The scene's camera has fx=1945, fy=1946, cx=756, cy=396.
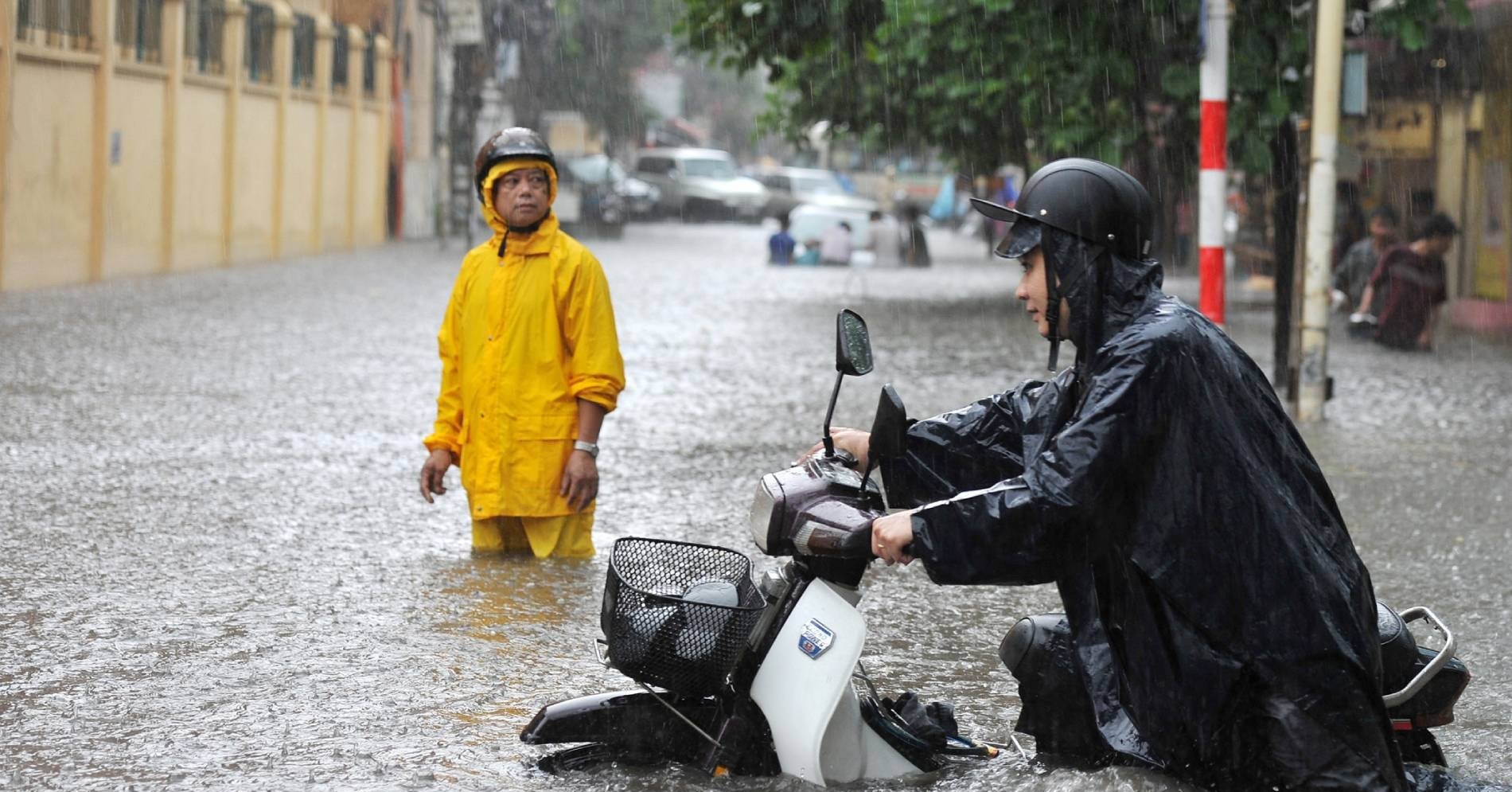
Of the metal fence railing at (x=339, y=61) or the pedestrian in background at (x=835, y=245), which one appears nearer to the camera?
the pedestrian in background at (x=835, y=245)

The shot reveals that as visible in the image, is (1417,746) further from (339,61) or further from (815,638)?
(339,61)

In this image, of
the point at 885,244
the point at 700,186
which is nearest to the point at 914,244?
the point at 885,244

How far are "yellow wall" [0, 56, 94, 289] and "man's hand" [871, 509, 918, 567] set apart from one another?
18.6 metres

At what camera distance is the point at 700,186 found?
52.5 metres

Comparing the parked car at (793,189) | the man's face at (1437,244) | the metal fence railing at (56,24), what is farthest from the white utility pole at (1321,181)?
the parked car at (793,189)

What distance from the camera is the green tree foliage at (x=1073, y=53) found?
41.8 feet

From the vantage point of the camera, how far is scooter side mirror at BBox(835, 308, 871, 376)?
3.58 m

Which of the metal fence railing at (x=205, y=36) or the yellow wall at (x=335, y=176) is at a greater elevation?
the metal fence railing at (x=205, y=36)

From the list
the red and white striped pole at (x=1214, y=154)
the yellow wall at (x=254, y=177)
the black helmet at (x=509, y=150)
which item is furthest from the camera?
the yellow wall at (x=254, y=177)

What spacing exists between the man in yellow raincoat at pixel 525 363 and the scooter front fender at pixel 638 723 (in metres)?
2.43

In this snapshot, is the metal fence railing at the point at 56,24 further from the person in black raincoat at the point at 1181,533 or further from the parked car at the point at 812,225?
the person in black raincoat at the point at 1181,533

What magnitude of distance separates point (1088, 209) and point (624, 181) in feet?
151

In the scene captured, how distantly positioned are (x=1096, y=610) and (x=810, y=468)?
2.01 feet

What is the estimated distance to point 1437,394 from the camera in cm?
1326
